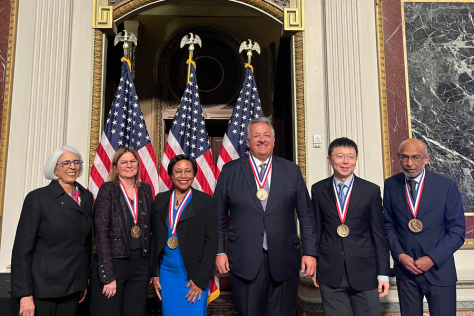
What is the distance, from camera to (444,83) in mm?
3916

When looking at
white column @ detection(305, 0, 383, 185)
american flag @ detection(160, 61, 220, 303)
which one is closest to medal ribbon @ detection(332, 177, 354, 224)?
white column @ detection(305, 0, 383, 185)

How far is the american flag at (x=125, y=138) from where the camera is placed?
370 cm

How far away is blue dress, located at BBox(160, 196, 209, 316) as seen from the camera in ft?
7.83

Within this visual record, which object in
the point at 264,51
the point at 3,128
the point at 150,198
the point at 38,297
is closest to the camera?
the point at 38,297

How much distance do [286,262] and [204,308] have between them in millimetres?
609

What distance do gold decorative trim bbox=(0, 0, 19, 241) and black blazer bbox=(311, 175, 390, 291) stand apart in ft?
10.2

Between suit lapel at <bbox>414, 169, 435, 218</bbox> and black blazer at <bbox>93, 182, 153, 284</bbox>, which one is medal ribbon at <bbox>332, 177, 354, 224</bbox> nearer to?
suit lapel at <bbox>414, 169, 435, 218</bbox>

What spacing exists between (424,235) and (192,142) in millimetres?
Result: 2406

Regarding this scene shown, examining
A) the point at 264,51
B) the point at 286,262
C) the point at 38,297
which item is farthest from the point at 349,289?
the point at 264,51

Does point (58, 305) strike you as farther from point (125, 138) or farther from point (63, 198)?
point (125, 138)

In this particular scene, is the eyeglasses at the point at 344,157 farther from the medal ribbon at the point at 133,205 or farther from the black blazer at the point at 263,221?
the medal ribbon at the point at 133,205

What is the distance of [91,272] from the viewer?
7.65 ft

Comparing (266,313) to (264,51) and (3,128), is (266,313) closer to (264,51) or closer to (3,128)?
(3,128)

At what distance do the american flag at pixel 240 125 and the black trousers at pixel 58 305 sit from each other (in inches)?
77.6
